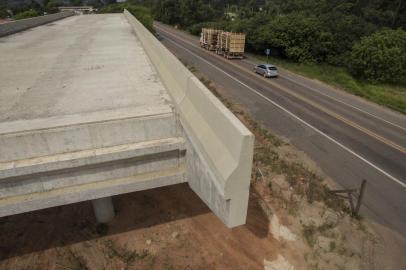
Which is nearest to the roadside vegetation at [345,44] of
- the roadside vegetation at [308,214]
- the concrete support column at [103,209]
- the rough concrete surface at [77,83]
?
the roadside vegetation at [308,214]

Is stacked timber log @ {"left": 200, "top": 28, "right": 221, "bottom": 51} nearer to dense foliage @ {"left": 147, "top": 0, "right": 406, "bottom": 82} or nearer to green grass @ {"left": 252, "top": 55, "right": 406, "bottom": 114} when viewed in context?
dense foliage @ {"left": 147, "top": 0, "right": 406, "bottom": 82}

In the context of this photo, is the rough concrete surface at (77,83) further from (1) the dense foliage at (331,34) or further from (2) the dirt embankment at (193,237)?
(1) the dense foliage at (331,34)

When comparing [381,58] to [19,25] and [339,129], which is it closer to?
[339,129]

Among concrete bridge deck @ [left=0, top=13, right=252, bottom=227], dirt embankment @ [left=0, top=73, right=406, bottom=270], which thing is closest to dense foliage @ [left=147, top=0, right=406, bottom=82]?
dirt embankment @ [left=0, top=73, right=406, bottom=270]

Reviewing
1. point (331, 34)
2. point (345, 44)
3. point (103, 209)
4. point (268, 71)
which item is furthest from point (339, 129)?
point (331, 34)

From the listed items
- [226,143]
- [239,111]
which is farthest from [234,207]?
[239,111]

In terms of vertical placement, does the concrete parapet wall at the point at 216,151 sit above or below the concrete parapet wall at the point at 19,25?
below
